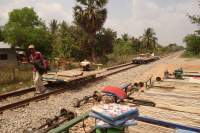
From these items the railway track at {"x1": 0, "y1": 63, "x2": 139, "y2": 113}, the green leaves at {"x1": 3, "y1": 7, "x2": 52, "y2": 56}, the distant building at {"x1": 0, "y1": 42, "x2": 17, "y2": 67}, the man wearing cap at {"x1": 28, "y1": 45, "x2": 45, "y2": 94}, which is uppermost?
the green leaves at {"x1": 3, "y1": 7, "x2": 52, "y2": 56}

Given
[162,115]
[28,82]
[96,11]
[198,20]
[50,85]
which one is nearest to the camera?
[162,115]

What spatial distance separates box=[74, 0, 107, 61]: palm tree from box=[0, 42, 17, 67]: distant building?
10.2 meters

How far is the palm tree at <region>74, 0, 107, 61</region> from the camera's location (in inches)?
1323

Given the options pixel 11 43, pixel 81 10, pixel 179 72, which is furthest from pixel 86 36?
pixel 179 72

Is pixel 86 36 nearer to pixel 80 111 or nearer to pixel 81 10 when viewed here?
pixel 81 10

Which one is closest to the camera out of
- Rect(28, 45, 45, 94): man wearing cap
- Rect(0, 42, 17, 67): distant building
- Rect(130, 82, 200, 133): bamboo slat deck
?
Rect(130, 82, 200, 133): bamboo slat deck

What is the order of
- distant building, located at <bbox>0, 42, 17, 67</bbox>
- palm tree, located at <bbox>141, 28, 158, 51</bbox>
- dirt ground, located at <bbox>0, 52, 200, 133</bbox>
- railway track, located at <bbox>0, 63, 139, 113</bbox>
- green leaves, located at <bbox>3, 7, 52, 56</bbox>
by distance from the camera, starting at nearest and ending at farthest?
dirt ground, located at <bbox>0, 52, 200, 133</bbox>
railway track, located at <bbox>0, 63, 139, 113</bbox>
distant building, located at <bbox>0, 42, 17, 67</bbox>
green leaves, located at <bbox>3, 7, 52, 56</bbox>
palm tree, located at <bbox>141, 28, 158, 51</bbox>

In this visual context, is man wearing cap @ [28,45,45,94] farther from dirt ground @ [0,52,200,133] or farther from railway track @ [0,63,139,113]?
dirt ground @ [0,52,200,133]

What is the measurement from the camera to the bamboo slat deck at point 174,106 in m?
5.22

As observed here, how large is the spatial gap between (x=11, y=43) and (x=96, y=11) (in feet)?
41.7

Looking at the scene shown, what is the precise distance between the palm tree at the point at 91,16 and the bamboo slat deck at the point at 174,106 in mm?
25497

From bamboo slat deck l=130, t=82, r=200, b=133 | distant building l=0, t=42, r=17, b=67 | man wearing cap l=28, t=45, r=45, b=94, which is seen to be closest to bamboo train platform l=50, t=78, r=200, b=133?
bamboo slat deck l=130, t=82, r=200, b=133

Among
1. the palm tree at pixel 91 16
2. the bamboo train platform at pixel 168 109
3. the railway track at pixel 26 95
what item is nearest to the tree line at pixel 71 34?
the palm tree at pixel 91 16

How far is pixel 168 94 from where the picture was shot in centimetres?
788
